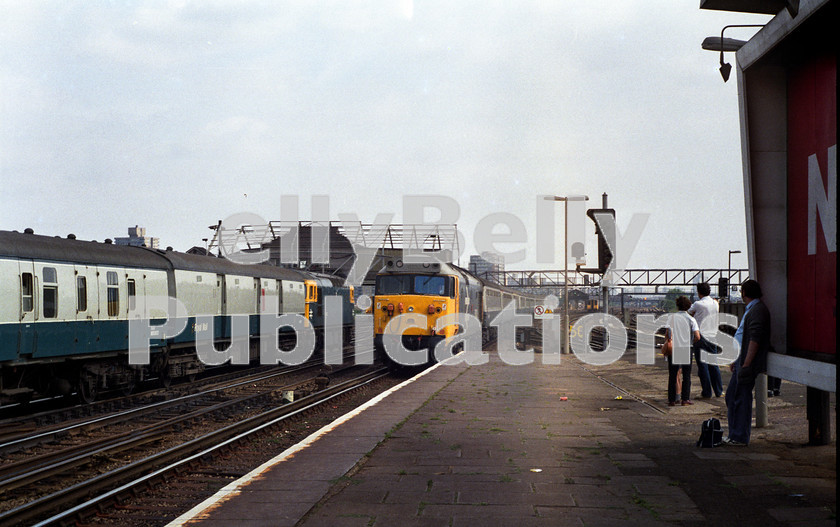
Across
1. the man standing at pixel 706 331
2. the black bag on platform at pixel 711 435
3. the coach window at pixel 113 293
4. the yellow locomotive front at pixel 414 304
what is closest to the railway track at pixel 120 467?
the coach window at pixel 113 293

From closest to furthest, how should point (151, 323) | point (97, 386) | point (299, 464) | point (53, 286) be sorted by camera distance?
point (299, 464), point (53, 286), point (97, 386), point (151, 323)

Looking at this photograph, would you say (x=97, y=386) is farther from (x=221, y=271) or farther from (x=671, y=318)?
(x=671, y=318)

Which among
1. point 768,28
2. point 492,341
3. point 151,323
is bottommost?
point 492,341

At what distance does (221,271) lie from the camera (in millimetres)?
21359

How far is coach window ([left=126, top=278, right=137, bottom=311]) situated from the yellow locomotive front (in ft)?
24.2

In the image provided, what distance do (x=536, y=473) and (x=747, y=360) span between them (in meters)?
2.49

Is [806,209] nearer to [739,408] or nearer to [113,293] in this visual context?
[739,408]

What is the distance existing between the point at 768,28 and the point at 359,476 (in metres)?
5.50

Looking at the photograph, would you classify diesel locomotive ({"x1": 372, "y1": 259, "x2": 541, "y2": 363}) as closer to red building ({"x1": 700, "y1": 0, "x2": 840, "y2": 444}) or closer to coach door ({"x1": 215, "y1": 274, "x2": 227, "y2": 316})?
coach door ({"x1": 215, "y1": 274, "x2": 227, "y2": 316})

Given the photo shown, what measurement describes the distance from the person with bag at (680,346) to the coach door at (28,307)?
10.4 m

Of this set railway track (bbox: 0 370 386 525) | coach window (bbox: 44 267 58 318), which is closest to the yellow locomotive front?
railway track (bbox: 0 370 386 525)

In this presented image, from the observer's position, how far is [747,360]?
7.70 meters

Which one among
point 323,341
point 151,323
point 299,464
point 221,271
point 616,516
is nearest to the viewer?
point 616,516

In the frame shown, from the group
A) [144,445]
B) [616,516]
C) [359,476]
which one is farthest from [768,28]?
[144,445]
